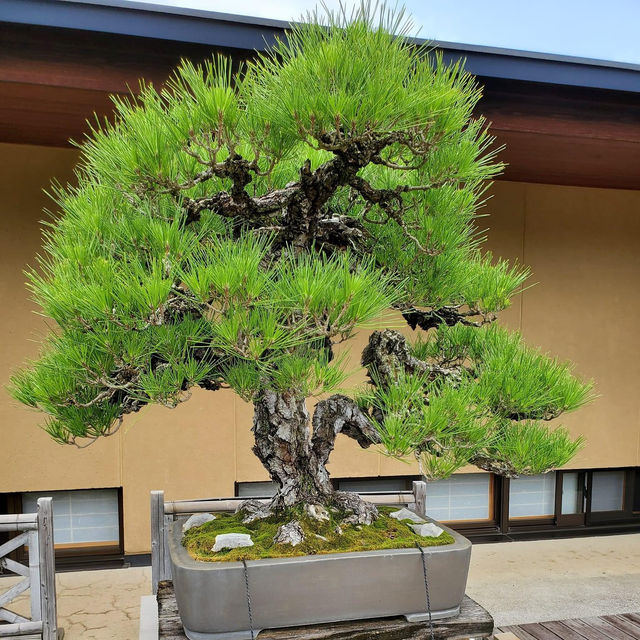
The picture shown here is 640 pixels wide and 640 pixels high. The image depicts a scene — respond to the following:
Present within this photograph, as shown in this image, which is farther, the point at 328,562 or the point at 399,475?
the point at 399,475

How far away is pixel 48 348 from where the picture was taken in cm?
122

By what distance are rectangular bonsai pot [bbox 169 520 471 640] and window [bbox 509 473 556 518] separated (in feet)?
8.77

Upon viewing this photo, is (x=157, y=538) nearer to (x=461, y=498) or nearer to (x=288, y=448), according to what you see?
(x=288, y=448)

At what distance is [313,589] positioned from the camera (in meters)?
0.98

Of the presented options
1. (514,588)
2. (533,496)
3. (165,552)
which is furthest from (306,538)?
(533,496)

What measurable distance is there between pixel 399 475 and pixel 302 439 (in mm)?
2128

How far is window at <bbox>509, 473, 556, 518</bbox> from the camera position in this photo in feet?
11.5

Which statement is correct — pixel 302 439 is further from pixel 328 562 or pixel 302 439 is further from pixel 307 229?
pixel 307 229

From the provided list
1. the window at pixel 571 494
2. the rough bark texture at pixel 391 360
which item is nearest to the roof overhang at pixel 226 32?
the rough bark texture at pixel 391 360

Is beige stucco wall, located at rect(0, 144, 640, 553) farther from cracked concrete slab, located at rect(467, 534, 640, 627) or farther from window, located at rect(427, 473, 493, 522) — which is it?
cracked concrete slab, located at rect(467, 534, 640, 627)

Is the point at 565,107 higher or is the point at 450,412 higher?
the point at 565,107

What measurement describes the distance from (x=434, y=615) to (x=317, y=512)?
28cm

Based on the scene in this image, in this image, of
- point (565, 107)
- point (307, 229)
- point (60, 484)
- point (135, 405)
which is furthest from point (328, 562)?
point (60, 484)

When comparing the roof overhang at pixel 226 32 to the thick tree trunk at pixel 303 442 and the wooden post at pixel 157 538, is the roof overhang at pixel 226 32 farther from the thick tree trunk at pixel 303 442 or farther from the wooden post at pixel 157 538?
the wooden post at pixel 157 538
